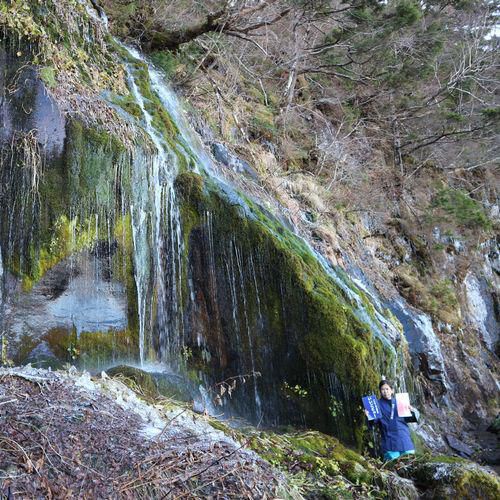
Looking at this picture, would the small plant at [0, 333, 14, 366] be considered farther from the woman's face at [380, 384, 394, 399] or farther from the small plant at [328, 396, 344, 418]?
the woman's face at [380, 384, 394, 399]

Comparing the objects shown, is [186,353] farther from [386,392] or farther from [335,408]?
[386,392]

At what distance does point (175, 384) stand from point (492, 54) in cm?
1741

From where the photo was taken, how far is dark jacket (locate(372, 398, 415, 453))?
5785 mm

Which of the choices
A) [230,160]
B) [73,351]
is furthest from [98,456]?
[230,160]

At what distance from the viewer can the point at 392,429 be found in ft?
19.4

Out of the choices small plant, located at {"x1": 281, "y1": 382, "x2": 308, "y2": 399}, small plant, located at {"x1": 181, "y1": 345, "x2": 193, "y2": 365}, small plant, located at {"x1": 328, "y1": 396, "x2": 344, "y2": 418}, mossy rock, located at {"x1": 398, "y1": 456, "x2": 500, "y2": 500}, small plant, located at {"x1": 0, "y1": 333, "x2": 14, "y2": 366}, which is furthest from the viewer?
small plant, located at {"x1": 181, "y1": 345, "x2": 193, "y2": 365}

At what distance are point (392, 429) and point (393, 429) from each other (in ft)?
0.04

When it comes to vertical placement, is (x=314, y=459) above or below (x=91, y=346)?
below

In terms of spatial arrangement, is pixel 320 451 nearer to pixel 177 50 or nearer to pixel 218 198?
pixel 218 198

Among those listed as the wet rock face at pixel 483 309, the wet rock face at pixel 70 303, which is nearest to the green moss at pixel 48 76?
the wet rock face at pixel 70 303

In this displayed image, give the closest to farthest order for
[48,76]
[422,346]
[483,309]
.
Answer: [48,76] < [422,346] < [483,309]

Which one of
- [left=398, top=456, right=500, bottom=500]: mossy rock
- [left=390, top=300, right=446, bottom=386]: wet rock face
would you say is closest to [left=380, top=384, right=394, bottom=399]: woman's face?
[left=398, top=456, right=500, bottom=500]: mossy rock

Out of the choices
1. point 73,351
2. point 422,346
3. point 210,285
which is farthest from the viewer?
point 422,346

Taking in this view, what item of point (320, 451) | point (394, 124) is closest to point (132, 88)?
point (320, 451)
